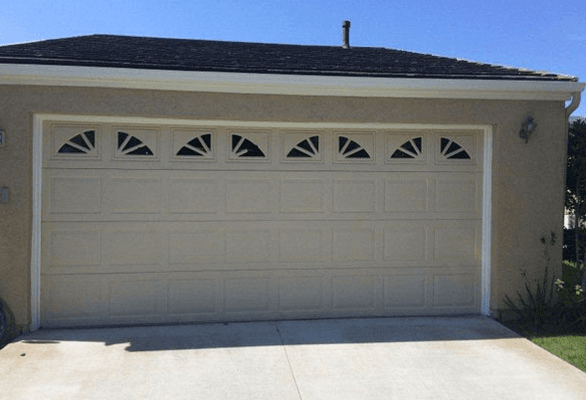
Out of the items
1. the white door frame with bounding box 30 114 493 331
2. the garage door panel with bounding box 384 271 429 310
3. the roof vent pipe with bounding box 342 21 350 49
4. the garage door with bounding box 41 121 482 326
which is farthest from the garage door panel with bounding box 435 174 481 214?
the roof vent pipe with bounding box 342 21 350 49

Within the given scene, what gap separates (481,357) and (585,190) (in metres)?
2.98

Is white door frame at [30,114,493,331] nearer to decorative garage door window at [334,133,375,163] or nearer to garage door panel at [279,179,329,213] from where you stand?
decorative garage door window at [334,133,375,163]

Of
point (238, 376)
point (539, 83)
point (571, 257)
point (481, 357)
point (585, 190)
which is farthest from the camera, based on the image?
point (571, 257)

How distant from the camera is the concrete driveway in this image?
167 inches

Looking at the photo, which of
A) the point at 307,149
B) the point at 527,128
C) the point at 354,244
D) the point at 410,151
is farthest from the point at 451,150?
the point at 307,149

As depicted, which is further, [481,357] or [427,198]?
[427,198]

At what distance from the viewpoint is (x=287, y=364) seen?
190 inches

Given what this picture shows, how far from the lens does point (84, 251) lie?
19.4 ft

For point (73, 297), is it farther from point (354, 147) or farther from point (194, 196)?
point (354, 147)

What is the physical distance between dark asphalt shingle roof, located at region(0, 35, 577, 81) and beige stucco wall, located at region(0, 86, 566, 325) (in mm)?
302

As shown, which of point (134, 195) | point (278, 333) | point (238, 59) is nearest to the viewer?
point (278, 333)

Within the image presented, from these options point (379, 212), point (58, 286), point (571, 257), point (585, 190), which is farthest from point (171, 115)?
point (571, 257)

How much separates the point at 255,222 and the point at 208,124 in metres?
1.28

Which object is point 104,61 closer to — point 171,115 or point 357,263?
point 171,115
